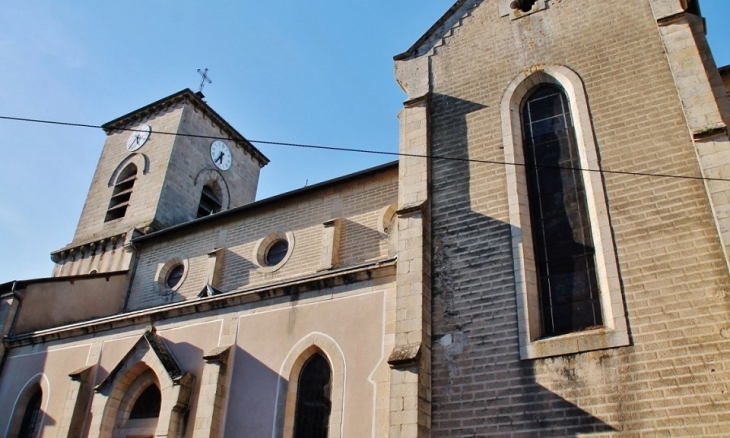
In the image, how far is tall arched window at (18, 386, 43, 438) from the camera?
1377 cm

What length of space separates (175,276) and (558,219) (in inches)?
482

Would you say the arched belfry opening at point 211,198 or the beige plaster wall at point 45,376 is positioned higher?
the arched belfry opening at point 211,198

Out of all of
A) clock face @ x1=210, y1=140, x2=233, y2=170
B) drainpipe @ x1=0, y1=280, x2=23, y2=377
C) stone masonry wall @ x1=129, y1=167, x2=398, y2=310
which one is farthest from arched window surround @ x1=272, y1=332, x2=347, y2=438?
clock face @ x1=210, y1=140, x2=233, y2=170

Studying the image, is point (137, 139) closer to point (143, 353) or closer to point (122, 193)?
point (122, 193)

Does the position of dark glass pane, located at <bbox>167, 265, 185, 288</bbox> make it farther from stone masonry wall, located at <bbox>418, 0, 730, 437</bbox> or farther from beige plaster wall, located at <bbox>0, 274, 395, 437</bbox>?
stone masonry wall, located at <bbox>418, 0, 730, 437</bbox>

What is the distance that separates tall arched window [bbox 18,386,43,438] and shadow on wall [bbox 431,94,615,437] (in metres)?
10.2

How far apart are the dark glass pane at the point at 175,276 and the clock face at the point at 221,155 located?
8.78 metres

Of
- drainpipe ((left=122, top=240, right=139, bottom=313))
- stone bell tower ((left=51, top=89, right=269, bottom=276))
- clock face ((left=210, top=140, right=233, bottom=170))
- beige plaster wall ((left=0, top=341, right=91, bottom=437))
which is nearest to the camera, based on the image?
beige plaster wall ((left=0, top=341, right=91, bottom=437))

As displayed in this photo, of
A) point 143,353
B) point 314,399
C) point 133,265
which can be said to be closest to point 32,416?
point 143,353

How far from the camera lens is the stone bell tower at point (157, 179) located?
72.3ft

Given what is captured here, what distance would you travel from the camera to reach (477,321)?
8938mm

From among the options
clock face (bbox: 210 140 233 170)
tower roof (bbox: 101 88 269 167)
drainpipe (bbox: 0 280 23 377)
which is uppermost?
tower roof (bbox: 101 88 269 167)

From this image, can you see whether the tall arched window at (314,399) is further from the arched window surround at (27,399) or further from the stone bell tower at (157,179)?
the stone bell tower at (157,179)

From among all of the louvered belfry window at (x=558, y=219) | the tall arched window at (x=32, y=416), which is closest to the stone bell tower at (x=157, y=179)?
the tall arched window at (x=32, y=416)
